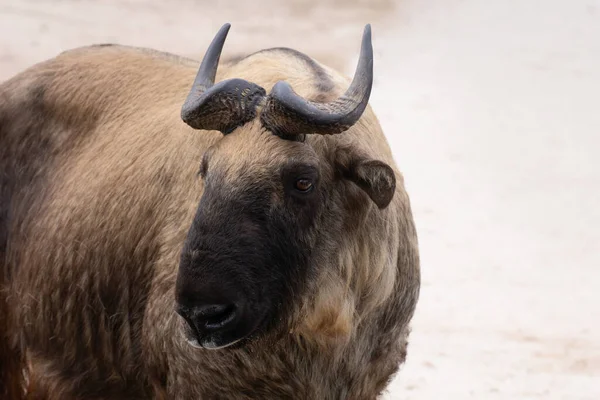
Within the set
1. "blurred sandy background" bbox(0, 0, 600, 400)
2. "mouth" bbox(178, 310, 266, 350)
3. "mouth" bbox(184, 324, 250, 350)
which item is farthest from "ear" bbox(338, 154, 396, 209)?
"blurred sandy background" bbox(0, 0, 600, 400)

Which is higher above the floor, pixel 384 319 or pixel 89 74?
pixel 89 74

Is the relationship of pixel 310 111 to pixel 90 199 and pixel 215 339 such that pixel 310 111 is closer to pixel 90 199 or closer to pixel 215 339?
pixel 215 339

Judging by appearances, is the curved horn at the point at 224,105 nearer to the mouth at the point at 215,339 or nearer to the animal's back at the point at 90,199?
the animal's back at the point at 90,199

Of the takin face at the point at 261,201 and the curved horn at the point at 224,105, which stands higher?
the curved horn at the point at 224,105

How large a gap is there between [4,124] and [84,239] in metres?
0.97

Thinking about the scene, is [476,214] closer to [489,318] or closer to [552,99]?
[489,318]

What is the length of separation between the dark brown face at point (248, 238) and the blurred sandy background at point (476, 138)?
427cm

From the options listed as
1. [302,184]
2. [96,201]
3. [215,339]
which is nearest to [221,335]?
[215,339]

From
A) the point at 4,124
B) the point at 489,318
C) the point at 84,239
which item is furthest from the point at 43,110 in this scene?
the point at 489,318

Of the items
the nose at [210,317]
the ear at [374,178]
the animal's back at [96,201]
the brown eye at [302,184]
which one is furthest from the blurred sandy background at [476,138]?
the nose at [210,317]

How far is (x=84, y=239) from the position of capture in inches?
223

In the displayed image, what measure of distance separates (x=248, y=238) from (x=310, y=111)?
59cm

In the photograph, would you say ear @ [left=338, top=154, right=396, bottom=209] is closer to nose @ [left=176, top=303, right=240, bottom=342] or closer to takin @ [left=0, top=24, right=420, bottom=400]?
takin @ [left=0, top=24, right=420, bottom=400]

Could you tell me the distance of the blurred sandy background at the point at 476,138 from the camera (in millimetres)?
9367
